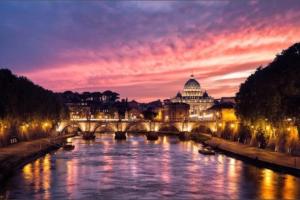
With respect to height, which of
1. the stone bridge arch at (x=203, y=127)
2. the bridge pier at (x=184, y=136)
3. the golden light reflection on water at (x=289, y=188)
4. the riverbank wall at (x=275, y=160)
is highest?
the stone bridge arch at (x=203, y=127)

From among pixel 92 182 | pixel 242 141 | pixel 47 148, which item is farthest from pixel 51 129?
pixel 92 182

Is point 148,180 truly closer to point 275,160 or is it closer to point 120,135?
point 275,160

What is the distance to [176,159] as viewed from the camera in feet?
247

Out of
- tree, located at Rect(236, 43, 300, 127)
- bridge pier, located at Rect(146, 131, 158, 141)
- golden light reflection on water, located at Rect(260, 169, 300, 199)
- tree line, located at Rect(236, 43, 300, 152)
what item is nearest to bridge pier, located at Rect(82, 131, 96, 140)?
bridge pier, located at Rect(146, 131, 158, 141)

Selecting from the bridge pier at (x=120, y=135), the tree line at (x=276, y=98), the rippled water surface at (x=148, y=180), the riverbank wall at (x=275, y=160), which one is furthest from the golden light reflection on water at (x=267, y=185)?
the bridge pier at (x=120, y=135)

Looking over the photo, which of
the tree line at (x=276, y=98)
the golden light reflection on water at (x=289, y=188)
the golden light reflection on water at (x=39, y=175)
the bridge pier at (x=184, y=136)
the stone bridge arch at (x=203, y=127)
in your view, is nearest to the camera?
the golden light reflection on water at (x=289, y=188)

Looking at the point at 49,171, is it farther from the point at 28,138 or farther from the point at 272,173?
the point at 28,138

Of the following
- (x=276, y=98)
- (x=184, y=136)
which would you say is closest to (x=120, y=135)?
(x=184, y=136)

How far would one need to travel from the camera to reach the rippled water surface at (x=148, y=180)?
143 ft

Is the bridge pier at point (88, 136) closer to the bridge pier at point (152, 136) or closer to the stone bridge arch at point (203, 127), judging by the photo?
the bridge pier at point (152, 136)

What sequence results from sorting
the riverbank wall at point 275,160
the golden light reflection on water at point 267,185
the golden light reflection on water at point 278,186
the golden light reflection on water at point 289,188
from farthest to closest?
the riverbank wall at point 275,160, the golden light reflection on water at point 267,185, the golden light reflection on water at point 278,186, the golden light reflection on water at point 289,188

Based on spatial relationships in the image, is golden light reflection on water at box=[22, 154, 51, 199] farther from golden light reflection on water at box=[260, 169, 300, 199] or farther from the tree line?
the tree line

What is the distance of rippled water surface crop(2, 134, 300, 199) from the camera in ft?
143

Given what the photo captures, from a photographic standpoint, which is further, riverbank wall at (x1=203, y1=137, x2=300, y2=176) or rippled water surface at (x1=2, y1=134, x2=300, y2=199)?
riverbank wall at (x1=203, y1=137, x2=300, y2=176)
